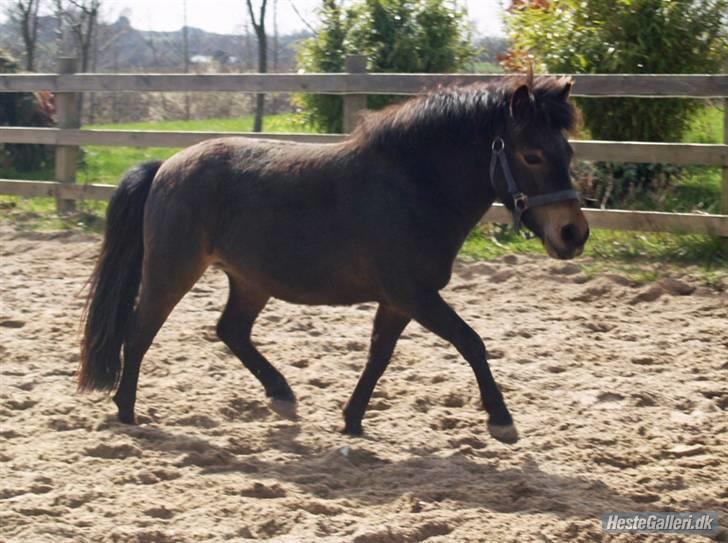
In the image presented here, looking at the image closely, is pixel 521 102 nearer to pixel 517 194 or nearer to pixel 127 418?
pixel 517 194

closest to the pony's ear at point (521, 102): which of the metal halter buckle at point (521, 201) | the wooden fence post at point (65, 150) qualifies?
the metal halter buckle at point (521, 201)

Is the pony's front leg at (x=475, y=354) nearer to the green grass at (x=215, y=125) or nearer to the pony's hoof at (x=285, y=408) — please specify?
the pony's hoof at (x=285, y=408)

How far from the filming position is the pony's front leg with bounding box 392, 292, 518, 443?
4.36 meters

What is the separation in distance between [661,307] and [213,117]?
16490 mm

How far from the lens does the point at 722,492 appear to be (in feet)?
12.9

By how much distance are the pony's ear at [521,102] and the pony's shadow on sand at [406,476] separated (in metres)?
1.47

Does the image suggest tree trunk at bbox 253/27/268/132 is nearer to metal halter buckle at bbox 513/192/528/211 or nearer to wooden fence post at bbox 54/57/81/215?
wooden fence post at bbox 54/57/81/215

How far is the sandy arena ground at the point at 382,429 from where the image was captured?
11.9ft

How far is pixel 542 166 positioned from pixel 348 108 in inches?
205

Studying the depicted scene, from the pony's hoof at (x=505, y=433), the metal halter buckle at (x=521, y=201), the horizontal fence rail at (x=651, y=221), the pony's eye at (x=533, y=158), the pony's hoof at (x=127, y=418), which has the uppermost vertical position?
the pony's eye at (x=533, y=158)

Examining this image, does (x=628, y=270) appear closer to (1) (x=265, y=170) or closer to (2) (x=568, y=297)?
(2) (x=568, y=297)

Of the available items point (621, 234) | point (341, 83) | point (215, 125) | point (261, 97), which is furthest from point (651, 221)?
point (215, 125)

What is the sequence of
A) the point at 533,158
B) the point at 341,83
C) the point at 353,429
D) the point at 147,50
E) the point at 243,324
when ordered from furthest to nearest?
the point at 147,50
the point at 341,83
the point at 243,324
the point at 353,429
the point at 533,158

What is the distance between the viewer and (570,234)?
423cm
